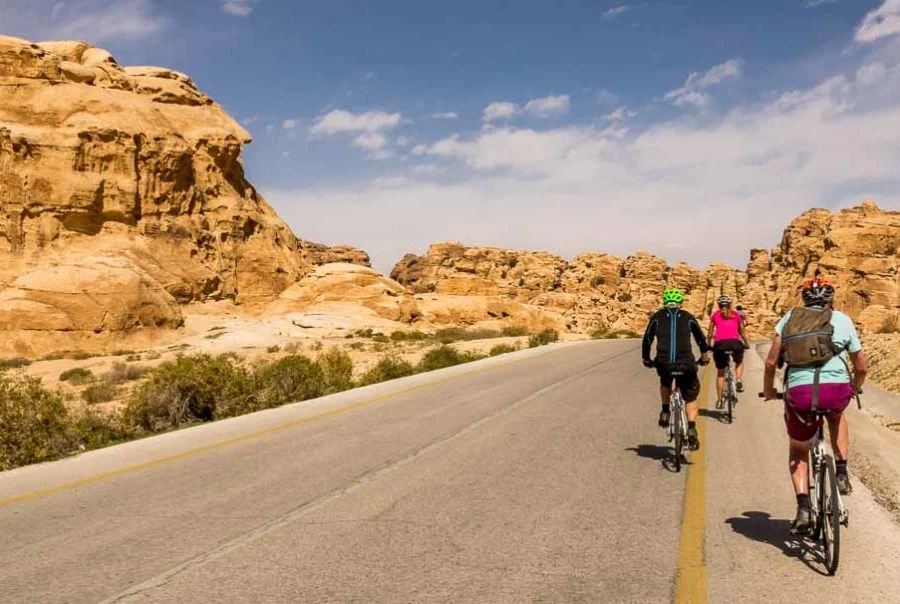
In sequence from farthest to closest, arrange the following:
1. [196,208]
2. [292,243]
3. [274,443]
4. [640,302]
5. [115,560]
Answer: [640,302] < [292,243] < [196,208] < [274,443] < [115,560]

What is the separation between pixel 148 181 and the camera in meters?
54.6

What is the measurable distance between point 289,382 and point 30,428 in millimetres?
6905

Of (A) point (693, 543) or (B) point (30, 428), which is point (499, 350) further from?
(A) point (693, 543)

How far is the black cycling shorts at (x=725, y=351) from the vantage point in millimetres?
12750

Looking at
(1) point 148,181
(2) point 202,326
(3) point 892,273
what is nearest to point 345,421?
(2) point 202,326

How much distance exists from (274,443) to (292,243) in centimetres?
6076

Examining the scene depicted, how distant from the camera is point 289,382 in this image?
16.2m

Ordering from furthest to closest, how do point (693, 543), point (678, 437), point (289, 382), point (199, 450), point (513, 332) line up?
point (513, 332)
point (289, 382)
point (199, 450)
point (678, 437)
point (693, 543)

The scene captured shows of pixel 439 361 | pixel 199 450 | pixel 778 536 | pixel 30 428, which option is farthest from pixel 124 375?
pixel 778 536

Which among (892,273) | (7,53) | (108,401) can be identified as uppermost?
(7,53)

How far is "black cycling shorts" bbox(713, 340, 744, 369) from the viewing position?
502 inches

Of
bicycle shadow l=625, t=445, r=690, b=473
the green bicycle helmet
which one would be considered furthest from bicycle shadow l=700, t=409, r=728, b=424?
the green bicycle helmet

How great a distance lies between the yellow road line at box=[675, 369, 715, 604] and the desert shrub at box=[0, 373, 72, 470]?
8.20 metres

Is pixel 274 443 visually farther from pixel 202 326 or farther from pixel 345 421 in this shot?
pixel 202 326
